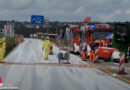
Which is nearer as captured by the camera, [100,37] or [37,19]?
[100,37]

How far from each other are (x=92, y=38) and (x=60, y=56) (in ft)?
17.9

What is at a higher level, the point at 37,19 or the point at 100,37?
the point at 37,19

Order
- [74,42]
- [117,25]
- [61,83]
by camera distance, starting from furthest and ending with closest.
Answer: [74,42], [117,25], [61,83]

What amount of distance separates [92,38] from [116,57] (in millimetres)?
3147

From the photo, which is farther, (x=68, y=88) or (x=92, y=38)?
(x=92, y=38)

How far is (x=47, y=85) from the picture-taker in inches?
430

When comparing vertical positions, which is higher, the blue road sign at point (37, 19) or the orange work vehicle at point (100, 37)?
the blue road sign at point (37, 19)

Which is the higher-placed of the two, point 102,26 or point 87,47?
point 102,26

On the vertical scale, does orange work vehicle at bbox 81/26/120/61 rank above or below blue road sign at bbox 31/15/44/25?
below

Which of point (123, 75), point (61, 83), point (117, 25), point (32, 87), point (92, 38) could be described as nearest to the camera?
point (32, 87)

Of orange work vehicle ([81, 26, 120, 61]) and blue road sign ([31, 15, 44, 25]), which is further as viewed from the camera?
blue road sign ([31, 15, 44, 25])

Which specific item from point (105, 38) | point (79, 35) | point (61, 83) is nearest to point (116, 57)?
point (105, 38)

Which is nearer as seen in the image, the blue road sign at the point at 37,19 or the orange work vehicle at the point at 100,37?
the orange work vehicle at the point at 100,37

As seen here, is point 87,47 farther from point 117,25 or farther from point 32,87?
point 32,87
